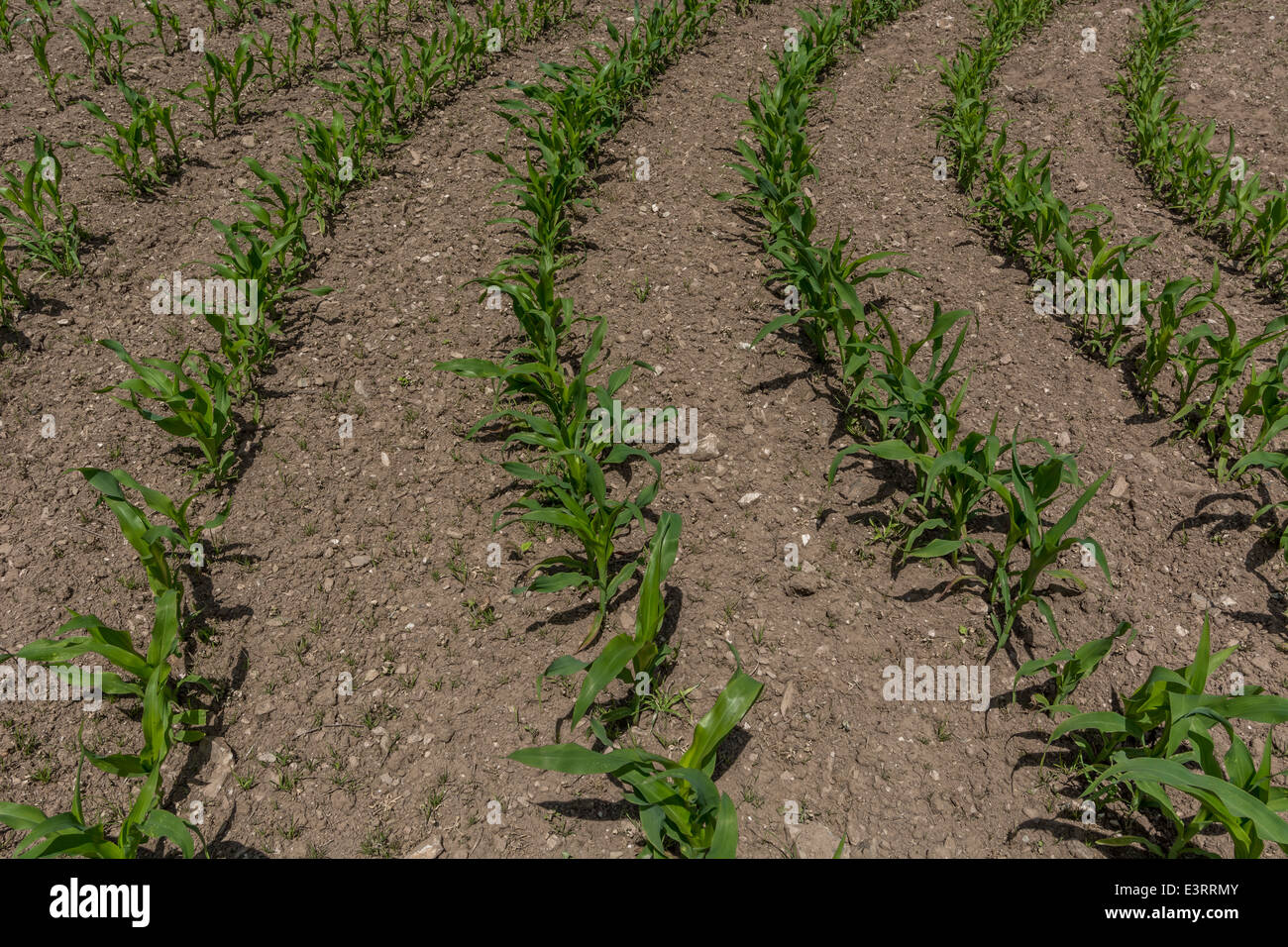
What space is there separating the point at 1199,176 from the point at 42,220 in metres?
6.97

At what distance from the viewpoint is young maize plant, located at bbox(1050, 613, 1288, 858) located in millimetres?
2193

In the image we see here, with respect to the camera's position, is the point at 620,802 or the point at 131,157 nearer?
the point at 620,802

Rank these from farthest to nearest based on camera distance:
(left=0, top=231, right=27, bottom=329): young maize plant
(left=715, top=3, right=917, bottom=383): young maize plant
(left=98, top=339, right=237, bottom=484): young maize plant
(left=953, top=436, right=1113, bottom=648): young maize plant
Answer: (left=0, top=231, right=27, bottom=329): young maize plant, (left=715, top=3, right=917, bottom=383): young maize plant, (left=98, top=339, right=237, bottom=484): young maize plant, (left=953, top=436, right=1113, bottom=648): young maize plant

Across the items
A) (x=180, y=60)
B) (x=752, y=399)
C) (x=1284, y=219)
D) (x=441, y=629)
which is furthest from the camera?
(x=180, y=60)

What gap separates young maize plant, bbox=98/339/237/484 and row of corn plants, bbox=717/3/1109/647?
2560mm

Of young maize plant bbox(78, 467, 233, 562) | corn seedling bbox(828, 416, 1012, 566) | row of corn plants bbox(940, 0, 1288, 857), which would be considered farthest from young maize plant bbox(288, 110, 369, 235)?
row of corn plants bbox(940, 0, 1288, 857)

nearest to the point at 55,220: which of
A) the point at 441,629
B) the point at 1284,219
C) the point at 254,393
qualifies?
the point at 254,393

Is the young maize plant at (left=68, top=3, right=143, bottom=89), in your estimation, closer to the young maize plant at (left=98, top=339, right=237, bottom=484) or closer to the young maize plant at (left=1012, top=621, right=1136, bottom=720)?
the young maize plant at (left=98, top=339, right=237, bottom=484)

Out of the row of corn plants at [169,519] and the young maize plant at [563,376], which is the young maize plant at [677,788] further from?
the row of corn plants at [169,519]

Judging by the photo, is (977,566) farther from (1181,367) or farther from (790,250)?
(790,250)

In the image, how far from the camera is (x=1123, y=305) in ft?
13.7

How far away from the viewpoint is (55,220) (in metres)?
4.73
